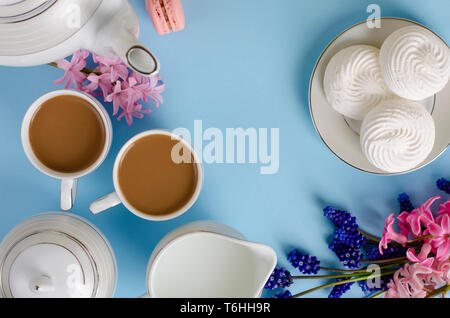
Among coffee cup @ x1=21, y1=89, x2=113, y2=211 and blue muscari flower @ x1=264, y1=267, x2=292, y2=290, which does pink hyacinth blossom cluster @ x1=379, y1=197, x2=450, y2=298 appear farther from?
coffee cup @ x1=21, y1=89, x2=113, y2=211

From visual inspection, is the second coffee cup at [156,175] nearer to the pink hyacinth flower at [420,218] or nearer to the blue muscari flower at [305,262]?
the blue muscari flower at [305,262]

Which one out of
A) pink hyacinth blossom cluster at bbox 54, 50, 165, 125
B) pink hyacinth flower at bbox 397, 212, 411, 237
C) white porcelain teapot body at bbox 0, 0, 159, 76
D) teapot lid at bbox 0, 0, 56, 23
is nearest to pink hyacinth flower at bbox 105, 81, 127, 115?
pink hyacinth blossom cluster at bbox 54, 50, 165, 125

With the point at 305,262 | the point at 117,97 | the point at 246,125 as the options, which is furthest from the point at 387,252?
the point at 117,97

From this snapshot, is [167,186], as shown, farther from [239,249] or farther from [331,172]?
[331,172]

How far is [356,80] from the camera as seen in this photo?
0.79 meters

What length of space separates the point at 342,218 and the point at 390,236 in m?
0.10

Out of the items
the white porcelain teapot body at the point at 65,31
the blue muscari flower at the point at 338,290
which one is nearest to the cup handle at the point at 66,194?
the white porcelain teapot body at the point at 65,31

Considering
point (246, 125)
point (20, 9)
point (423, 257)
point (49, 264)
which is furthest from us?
point (246, 125)

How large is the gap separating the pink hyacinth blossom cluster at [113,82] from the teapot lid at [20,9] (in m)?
0.20

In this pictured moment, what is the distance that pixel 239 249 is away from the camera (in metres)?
0.79

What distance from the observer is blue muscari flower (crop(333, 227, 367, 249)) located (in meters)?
0.87

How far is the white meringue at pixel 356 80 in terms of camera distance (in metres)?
0.78

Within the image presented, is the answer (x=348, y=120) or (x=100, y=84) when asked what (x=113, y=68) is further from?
(x=348, y=120)

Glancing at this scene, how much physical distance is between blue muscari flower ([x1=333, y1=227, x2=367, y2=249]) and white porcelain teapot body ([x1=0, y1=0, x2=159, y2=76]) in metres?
0.50
